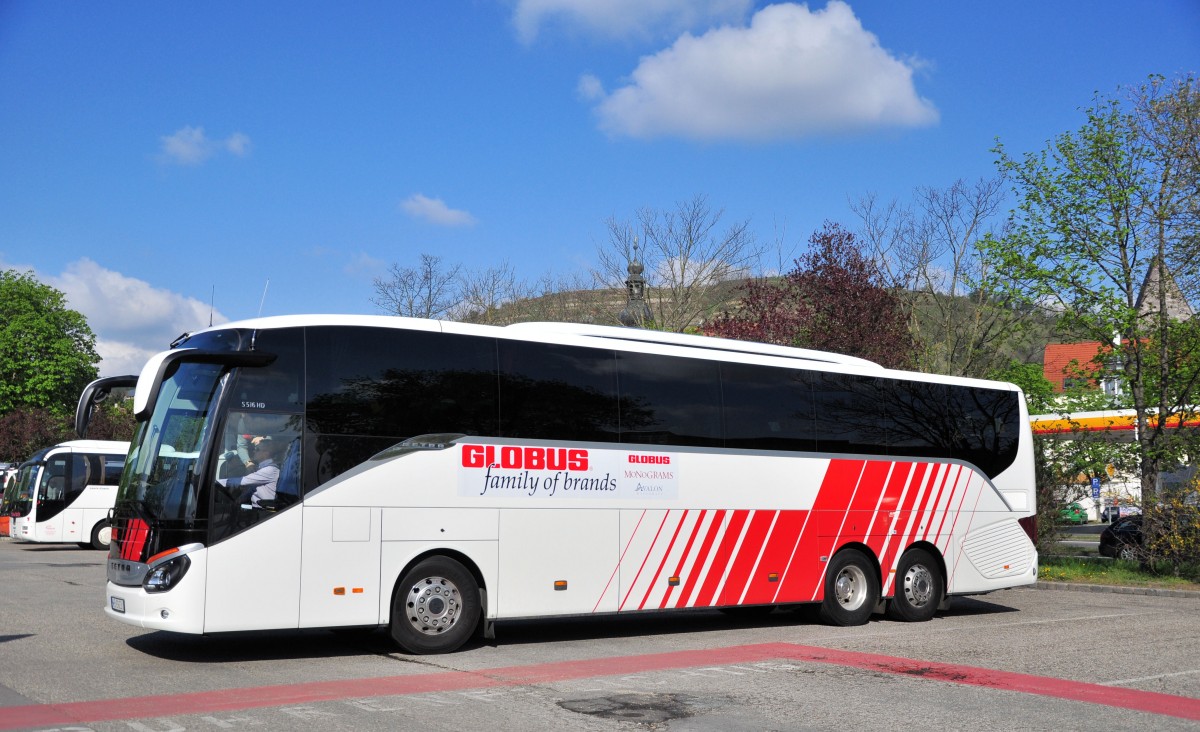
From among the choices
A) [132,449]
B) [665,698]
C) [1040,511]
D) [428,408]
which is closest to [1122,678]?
[665,698]

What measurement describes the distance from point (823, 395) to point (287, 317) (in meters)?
7.21

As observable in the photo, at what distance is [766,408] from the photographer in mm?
14297

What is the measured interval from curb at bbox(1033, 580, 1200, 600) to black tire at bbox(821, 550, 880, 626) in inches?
288

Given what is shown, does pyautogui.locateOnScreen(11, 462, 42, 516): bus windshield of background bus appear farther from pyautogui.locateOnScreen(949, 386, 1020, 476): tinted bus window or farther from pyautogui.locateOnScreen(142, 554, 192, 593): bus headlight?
pyautogui.locateOnScreen(949, 386, 1020, 476): tinted bus window

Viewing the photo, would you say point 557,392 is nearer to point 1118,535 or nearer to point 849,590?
point 849,590

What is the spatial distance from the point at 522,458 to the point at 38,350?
223 ft

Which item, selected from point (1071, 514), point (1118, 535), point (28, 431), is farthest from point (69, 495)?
point (28, 431)

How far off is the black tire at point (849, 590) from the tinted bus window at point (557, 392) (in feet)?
13.4

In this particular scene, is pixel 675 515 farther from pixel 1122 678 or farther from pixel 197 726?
pixel 197 726

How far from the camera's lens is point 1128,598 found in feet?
63.5

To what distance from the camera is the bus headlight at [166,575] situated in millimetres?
10227

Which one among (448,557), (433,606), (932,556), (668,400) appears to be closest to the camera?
(433,606)

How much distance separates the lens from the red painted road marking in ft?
26.5

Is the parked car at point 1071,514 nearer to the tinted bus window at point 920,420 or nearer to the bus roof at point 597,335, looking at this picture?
the bus roof at point 597,335
